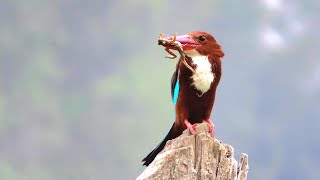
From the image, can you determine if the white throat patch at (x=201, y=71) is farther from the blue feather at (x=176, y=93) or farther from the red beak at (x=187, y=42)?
the blue feather at (x=176, y=93)

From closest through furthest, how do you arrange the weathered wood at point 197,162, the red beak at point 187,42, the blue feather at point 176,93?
the weathered wood at point 197,162, the red beak at point 187,42, the blue feather at point 176,93

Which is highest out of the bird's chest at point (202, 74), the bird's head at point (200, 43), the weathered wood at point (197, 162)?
the bird's head at point (200, 43)

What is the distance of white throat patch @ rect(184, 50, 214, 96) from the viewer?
5.62m

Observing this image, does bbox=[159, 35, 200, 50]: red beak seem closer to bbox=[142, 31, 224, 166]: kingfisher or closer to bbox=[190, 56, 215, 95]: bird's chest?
bbox=[142, 31, 224, 166]: kingfisher

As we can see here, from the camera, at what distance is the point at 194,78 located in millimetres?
5648

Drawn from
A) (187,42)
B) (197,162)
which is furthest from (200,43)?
(197,162)

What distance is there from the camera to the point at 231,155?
4777mm

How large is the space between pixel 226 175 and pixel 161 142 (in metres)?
1.43

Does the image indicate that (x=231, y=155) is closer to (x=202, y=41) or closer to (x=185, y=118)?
(x=185, y=118)

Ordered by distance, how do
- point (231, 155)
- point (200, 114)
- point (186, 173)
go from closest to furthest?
point (186, 173), point (231, 155), point (200, 114)

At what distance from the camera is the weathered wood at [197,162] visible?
4.44m

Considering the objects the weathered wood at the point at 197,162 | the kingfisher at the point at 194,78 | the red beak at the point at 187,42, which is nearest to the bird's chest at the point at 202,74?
the kingfisher at the point at 194,78

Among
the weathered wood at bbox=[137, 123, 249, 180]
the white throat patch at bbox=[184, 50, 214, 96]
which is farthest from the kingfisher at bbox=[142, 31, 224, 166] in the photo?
the weathered wood at bbox=[137, 123, 249, 180]

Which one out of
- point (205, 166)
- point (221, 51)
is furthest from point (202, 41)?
point (205, 166)
